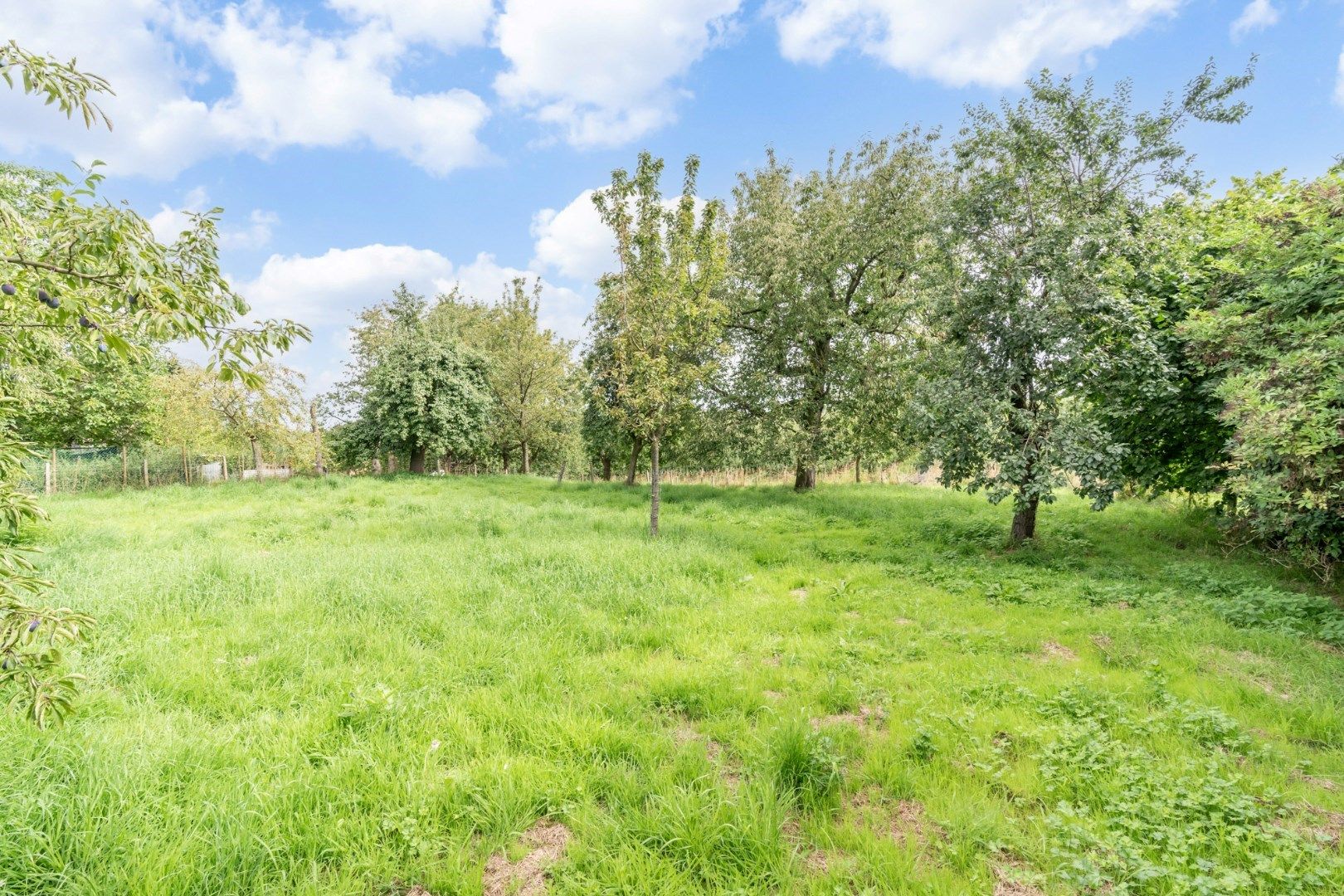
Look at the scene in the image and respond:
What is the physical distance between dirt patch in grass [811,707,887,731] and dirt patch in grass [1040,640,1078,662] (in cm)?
247

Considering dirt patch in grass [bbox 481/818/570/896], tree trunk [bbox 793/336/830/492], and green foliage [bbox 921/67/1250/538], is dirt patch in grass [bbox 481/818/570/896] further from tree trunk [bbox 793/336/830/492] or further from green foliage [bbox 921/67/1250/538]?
tree trunk [bbox 793/336/830/492]

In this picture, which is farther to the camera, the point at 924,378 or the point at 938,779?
the point at 924,378

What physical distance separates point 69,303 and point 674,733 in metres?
4.53

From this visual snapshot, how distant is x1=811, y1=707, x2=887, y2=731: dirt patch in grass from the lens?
468 centimetres

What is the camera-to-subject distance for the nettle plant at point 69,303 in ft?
6.81

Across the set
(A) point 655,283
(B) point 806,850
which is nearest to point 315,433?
(A) point 655,283

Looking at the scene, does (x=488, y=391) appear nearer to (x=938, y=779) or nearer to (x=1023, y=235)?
(x=1023, y=235)

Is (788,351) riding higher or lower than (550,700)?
higher

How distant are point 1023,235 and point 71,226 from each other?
1239 cm

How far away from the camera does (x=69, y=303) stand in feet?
7.58

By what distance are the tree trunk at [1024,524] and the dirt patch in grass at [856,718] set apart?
304 inches

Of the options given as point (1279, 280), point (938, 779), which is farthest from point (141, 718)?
point (1279, 280)

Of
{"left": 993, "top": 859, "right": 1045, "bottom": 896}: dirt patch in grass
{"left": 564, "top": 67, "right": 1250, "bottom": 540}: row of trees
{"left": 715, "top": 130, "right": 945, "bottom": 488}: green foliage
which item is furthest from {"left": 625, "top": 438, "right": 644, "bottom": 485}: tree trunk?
{"left": 993, "top": 859, "right": 1045, "bottom": 896}: dirt patch in grass

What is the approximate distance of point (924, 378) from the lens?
11930 millimetres
